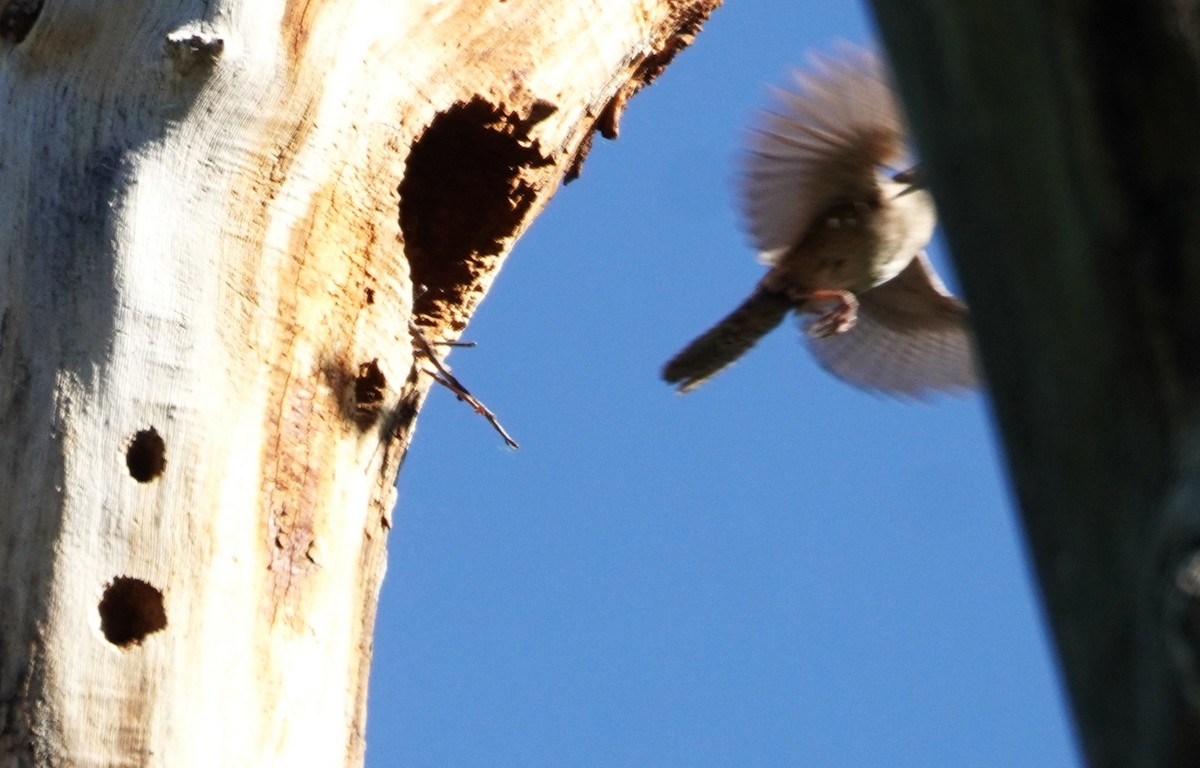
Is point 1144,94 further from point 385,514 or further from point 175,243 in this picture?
point 385,514

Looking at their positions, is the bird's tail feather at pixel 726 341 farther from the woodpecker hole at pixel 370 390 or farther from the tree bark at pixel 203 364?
the woodpecker hole at pixel 370 390

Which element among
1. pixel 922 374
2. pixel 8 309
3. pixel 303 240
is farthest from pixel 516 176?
pixel 922 374

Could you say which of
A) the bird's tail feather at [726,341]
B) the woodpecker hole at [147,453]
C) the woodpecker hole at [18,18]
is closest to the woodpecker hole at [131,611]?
the woodpecker hole at [147,453]

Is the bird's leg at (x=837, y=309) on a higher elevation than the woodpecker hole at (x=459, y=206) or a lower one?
higher

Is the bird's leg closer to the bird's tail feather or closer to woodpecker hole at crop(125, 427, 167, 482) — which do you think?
the bird's tail feather

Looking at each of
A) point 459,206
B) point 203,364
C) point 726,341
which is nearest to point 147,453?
point 203,364

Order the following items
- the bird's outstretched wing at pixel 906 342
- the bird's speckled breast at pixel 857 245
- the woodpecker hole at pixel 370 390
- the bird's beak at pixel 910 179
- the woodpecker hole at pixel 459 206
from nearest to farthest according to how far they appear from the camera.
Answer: the woodpecker hole at pixel 370 390, the woodpecker hole at pixel 459 206, the bird's beak at pixel 910 179, the bird's speckled breast at pixel 857 245, the bird's outstretched wing at pixel 906 342
